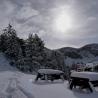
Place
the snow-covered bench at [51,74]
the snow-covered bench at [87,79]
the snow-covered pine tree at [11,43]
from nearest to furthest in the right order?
1. the snow-covered bench at [87,79]
2. the snow-covered bench at [51,74]
3. the snow-covered pine tree at [11,43]

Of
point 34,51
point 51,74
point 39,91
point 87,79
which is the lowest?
point 39,91

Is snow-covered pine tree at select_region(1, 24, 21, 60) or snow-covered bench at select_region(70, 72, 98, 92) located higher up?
snow-covered pine tree at select_region(1, 24, 21, 60)

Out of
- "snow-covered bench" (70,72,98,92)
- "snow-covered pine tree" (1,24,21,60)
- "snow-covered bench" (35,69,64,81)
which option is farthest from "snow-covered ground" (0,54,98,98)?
"snow-covered pine tree" (1,24,21,60)

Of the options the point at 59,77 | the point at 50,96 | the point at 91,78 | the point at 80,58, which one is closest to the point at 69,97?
the point at 50,96

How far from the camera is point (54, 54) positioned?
69.7 meters

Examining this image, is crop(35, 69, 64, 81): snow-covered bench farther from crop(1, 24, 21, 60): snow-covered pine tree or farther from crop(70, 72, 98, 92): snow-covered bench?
crop(1, 24, 21, 60): snow-covered pine tree

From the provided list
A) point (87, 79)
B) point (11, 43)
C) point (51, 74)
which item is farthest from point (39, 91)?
point (11, 43)

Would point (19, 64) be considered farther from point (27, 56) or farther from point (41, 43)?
point (41, 43)

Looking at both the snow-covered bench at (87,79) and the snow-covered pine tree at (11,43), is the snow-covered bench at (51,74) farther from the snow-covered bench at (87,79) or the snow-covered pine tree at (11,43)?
the snow-covered pine tree at (11,43)

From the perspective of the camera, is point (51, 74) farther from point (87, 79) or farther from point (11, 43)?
point (11, 43)

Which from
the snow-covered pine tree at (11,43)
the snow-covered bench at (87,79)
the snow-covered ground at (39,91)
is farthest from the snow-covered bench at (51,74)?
the snow-covered pine tree at (11,43)

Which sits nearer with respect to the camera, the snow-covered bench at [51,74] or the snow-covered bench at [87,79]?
the snow-covered bench at [87,79]

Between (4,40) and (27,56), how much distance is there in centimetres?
708

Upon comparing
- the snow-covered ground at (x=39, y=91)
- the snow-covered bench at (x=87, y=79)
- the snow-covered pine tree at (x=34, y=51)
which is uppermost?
the snow-covered pine tree at (x=34, y=51)
